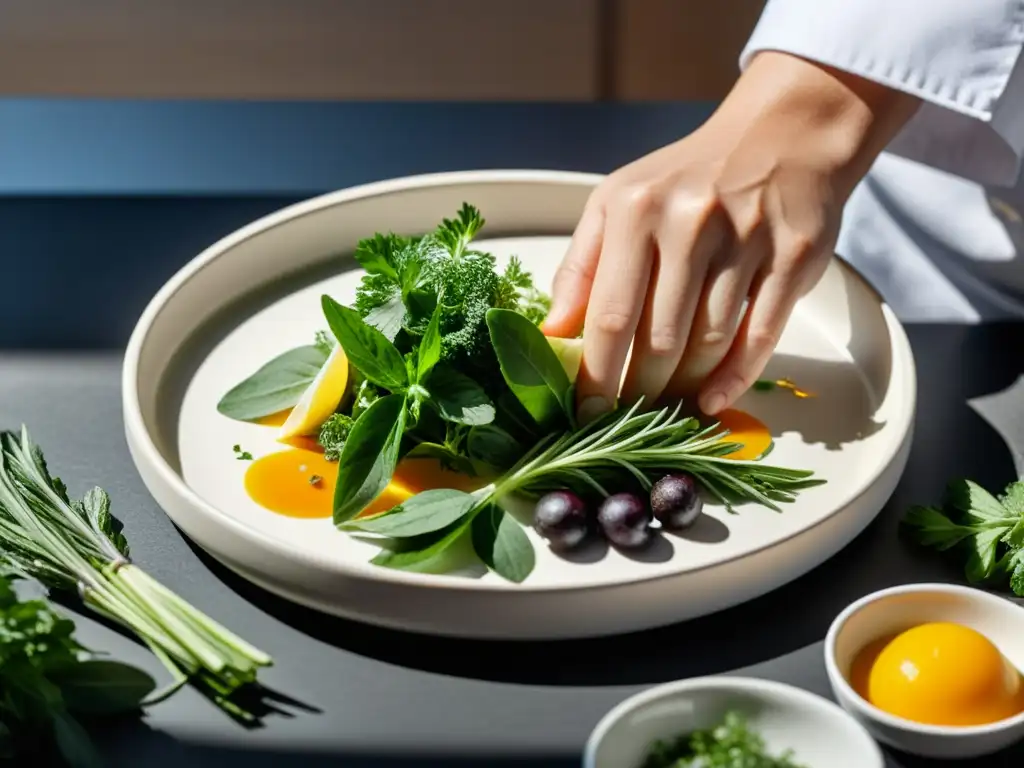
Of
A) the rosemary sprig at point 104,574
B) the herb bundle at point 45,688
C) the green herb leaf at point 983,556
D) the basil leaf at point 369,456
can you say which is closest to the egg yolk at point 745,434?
the green herb leaf at point 983,556

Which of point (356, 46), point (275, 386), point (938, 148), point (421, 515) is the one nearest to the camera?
point (421, 515)

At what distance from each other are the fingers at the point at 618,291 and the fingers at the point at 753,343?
111 mm

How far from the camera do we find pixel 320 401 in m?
1.23

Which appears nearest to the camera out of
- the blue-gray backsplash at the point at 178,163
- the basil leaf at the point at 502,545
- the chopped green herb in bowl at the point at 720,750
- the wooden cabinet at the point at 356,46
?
the chopped green herb in bowl at the point at 720,750

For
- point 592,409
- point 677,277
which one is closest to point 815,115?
point 677,277

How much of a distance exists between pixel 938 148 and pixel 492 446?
0.72 metres

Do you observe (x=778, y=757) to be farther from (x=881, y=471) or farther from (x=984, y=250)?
(x=984, y=250)

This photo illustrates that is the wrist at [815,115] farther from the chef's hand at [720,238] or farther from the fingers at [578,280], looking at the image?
the fingers at [578,280]

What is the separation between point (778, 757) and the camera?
879 mm

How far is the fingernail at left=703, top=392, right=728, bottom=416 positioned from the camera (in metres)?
1.24

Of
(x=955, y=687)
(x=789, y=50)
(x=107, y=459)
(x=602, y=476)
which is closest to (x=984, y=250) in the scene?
(x=789, y=50)

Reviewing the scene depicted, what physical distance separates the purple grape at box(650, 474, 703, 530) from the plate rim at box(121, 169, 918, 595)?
90 mm

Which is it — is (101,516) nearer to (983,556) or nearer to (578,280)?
(578,280)

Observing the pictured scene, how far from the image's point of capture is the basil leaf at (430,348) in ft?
3.76
